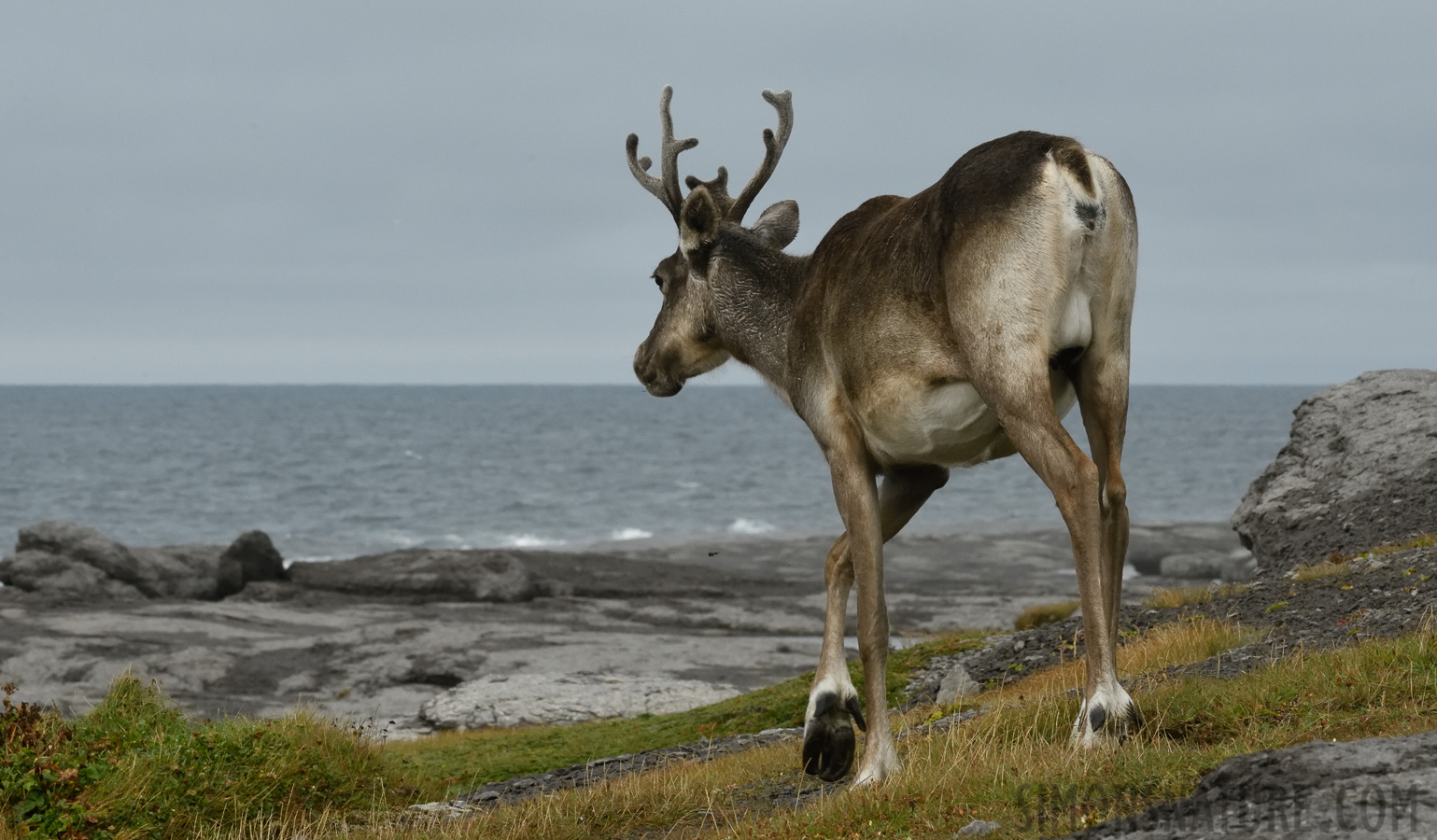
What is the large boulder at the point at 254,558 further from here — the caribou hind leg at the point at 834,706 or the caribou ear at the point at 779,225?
the caribou hind leg at the point at 834,706

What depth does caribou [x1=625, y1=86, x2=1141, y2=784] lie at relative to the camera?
7.04 meters

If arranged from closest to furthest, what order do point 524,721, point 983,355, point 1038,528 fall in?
1. point 983,355
2. point 524,721
3. point 1038,528

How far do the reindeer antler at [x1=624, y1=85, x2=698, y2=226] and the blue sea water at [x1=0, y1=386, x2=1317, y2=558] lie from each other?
1914 inches

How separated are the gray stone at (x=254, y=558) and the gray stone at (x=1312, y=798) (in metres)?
33.9

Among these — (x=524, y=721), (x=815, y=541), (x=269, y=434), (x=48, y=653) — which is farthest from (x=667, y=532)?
(x=269, y=434)

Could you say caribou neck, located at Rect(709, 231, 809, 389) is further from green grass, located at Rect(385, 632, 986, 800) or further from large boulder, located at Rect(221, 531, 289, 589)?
large boulder, located at Rect(221, 531, 289, 589)

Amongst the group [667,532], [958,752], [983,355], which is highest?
[983,355]

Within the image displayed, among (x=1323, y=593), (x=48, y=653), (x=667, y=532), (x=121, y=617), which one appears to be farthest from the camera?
(x=667, y=532)

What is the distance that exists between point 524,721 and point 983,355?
581 inches

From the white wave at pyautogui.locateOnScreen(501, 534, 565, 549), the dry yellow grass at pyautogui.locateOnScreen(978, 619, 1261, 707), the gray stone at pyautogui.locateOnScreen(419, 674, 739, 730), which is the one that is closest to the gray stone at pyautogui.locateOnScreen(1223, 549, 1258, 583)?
the gray stone at pyautogui.locateOnScreen(419, 674, 739, 730)

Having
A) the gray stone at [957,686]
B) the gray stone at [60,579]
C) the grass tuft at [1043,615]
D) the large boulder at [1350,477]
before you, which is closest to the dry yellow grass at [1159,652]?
the gray stone at [957,686]

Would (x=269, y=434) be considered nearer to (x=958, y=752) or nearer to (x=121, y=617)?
(x=121, y=617)

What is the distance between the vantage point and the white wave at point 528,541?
194 ft

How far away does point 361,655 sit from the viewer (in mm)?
26703
